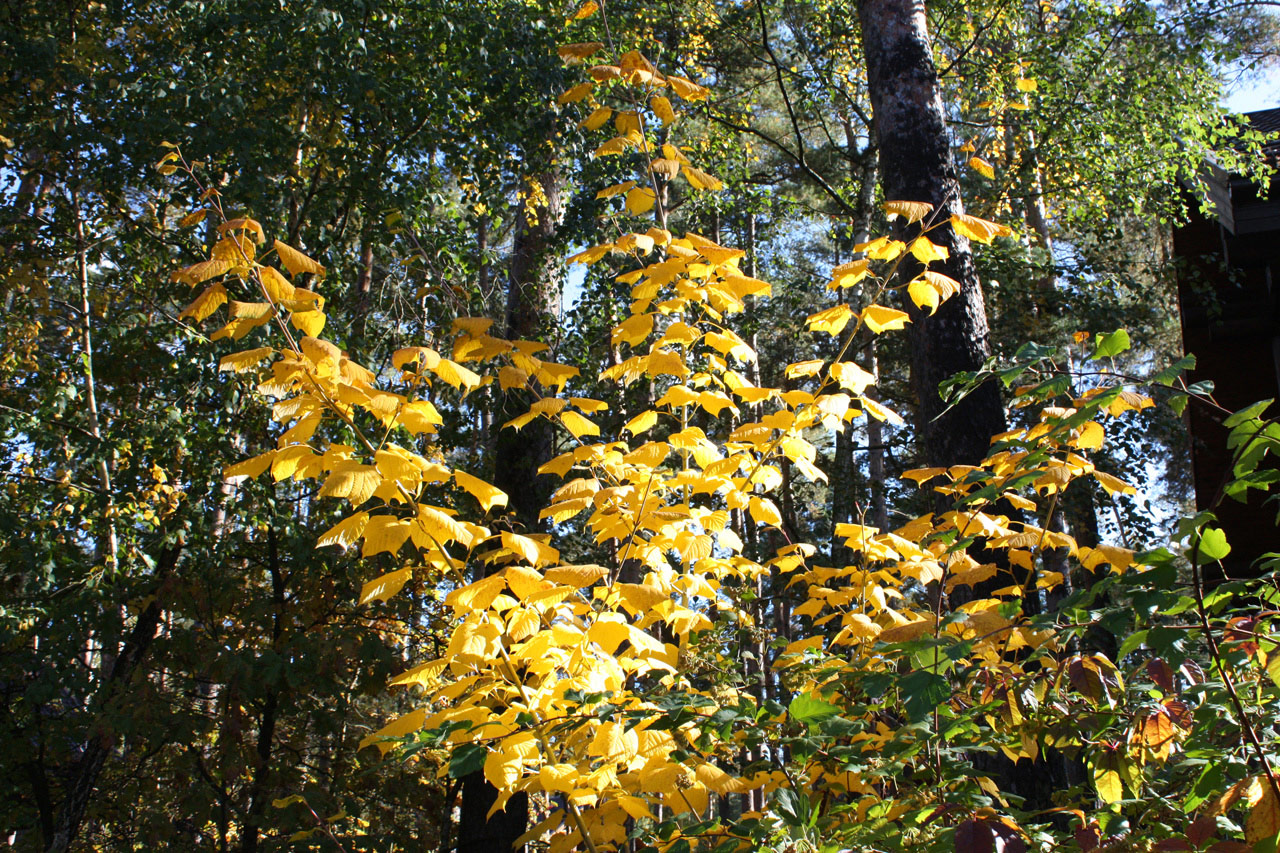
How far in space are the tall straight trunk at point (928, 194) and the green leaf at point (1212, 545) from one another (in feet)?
6.47

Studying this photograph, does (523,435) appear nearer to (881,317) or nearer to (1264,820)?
(881,317)

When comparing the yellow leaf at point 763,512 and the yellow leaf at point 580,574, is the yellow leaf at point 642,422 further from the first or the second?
the yellow leaf at point 580,574

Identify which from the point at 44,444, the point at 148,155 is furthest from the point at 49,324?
the point at 148,155

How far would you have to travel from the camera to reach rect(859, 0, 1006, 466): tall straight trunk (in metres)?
3.20

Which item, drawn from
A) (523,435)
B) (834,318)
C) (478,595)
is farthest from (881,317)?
(523,435)

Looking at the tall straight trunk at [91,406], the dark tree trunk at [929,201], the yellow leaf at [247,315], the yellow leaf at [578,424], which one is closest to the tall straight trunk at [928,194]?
the dark tree trunk at [929,201]

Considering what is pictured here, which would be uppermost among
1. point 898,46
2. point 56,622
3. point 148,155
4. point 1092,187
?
point 1092,187

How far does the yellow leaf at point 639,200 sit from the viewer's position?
2.11 metres

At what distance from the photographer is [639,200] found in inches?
84.7

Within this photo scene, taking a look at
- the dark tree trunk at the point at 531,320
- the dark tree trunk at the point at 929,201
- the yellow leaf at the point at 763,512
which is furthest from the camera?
the dark tree trunk at the point at 531,320

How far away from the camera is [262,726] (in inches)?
184

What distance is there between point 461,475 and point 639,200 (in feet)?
3.19

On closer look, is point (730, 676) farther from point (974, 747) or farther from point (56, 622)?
point (56, 622)

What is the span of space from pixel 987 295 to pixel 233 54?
847 cm
